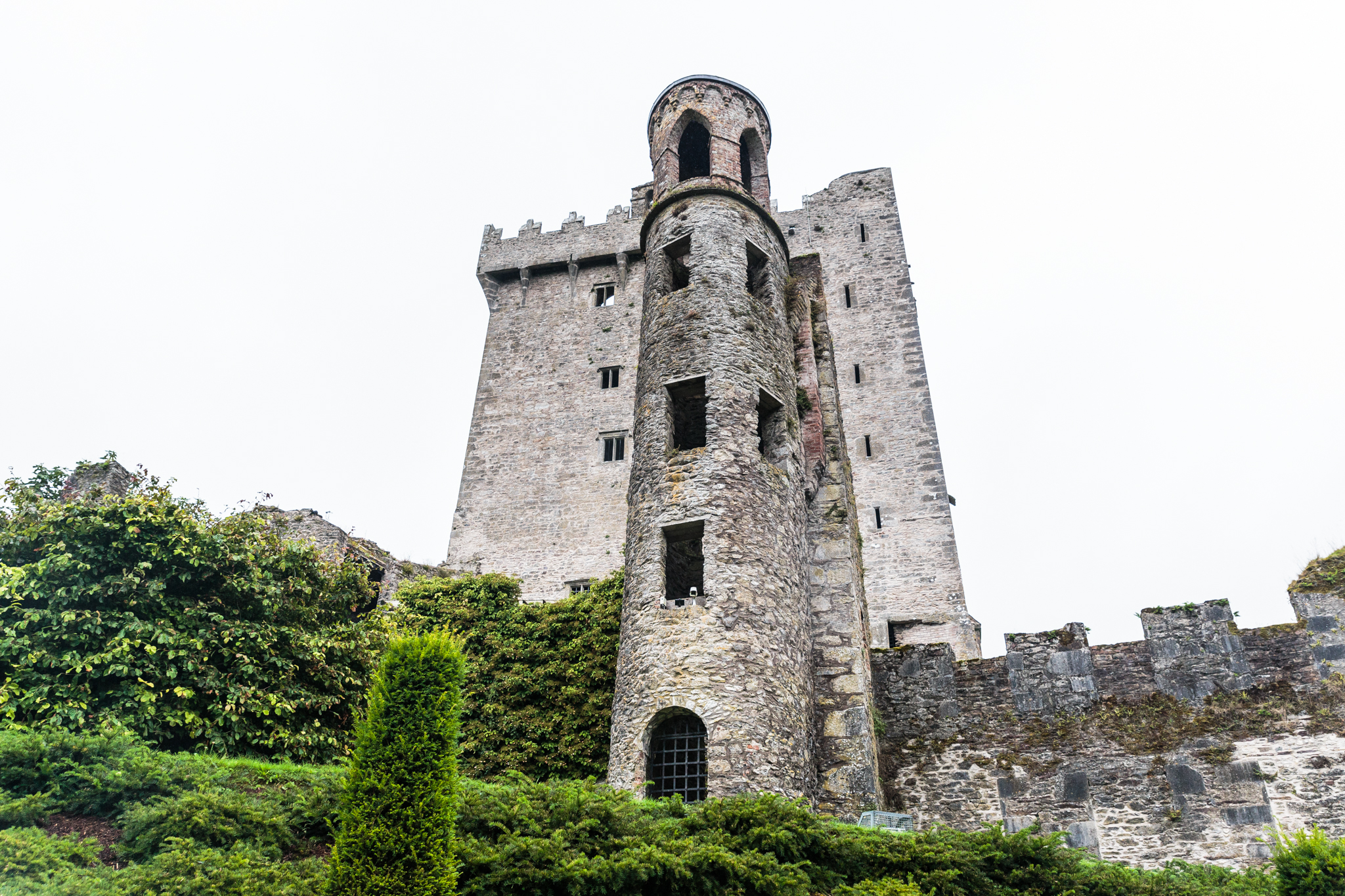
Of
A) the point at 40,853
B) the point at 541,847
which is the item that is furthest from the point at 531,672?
the point at 40,853

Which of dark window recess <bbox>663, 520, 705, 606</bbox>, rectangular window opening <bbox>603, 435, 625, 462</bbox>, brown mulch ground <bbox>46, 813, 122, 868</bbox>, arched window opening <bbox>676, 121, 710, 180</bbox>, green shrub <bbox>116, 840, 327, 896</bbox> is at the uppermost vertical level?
arched window opening <bbox>676, 121, 710, 180</bbox>

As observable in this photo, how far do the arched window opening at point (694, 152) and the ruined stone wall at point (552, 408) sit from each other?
941cm

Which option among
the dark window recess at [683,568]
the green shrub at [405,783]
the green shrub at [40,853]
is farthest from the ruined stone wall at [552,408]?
the green shrub at [40,853]

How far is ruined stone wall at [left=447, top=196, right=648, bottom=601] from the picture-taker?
26.7 metres

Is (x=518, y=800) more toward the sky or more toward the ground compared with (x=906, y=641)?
more toward the ground

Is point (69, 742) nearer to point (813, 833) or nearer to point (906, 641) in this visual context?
point (813, 833)

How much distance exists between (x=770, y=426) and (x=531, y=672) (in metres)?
5.98

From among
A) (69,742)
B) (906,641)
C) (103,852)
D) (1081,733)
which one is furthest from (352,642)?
(906,641)

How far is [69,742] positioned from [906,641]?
18.6 m

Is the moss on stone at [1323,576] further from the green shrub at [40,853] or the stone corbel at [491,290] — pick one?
the stone corbel at [491,290]

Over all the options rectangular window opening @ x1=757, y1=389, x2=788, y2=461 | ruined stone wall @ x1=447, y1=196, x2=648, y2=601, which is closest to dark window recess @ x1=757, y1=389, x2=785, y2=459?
rectangular window opening @ x1=757, y1=389, x2=788, y2=461

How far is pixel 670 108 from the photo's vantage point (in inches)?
792

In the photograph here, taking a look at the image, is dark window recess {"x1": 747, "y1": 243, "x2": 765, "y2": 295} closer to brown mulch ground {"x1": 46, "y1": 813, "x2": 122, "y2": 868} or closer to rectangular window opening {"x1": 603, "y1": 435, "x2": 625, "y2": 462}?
rectangular window opening {"x1": 603, "y1": 435, "x2": 625, "y2": 462}

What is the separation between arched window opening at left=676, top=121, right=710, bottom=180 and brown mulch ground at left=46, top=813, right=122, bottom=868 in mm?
15954
